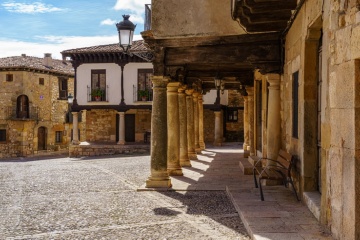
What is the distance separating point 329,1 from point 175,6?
468 centimetres

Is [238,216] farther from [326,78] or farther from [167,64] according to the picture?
[167,64]

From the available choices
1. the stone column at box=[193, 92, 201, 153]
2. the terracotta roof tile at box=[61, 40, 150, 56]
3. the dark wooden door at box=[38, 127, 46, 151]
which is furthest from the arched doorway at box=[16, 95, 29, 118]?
the stone column at box=[193, 92, 201, 153]

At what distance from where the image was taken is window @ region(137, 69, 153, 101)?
2719 centimetres

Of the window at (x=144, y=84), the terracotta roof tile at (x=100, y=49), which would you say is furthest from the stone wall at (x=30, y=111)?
the window at (x=144, y=84)

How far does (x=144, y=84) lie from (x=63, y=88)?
13301 mm

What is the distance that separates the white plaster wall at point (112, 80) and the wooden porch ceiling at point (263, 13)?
19.8 meters

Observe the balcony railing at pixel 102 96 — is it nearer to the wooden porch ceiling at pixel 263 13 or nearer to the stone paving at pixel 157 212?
the stone paving at pixel 157 212

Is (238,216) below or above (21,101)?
below

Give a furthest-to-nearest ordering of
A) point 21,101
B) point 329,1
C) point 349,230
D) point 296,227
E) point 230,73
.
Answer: point 21,101 < point 230,73 < point 296,227 < point 329,1 < point 349,230

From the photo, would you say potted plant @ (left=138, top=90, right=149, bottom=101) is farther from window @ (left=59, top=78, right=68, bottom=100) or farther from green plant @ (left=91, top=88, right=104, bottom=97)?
window @ (left=59, top=78, right=68, bottom=100)

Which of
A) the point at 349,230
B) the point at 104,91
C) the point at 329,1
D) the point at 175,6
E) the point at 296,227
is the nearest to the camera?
the point at 349,230

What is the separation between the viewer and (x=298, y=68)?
6.61 m

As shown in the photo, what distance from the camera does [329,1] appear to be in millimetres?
4516

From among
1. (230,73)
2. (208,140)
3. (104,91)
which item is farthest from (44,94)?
(230,73)
